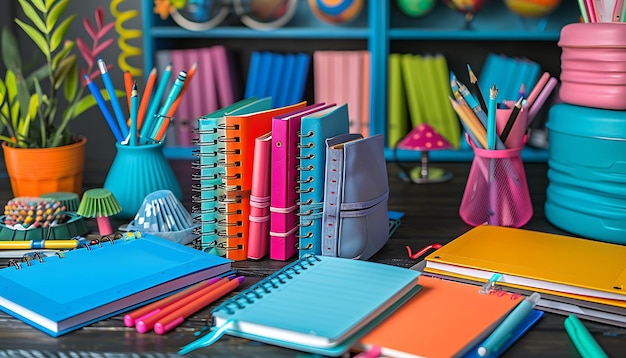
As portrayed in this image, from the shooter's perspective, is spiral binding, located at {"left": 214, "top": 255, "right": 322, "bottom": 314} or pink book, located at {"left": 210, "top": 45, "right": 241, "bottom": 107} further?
pink book, located at {"left": 210, "top": 45, "right": 241, "bottom": 107}

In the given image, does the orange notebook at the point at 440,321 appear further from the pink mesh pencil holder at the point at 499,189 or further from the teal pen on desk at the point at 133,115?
the teal pen on desk at the point at 133,115

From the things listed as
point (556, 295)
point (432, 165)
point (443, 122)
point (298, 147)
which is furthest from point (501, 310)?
point (443, 122)

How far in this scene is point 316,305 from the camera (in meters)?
0.97

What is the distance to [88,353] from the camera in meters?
0.91

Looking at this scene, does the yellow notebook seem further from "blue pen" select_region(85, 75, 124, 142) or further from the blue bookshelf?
the blue bookshelf

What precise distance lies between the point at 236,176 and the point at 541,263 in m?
0.48

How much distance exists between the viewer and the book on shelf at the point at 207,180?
1.24 meters

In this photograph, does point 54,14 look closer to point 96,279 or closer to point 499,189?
point 96,279

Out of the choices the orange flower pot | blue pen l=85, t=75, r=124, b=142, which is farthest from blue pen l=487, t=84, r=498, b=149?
the orange flower pot

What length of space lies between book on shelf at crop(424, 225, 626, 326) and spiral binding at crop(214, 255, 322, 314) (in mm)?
177

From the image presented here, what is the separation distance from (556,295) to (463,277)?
0.13 meters

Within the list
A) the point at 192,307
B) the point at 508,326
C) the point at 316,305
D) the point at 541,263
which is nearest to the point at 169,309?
the point at 192,307

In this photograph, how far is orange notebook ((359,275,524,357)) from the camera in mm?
887

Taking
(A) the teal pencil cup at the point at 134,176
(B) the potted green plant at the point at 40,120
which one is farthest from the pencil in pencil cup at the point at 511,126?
(B) the potted green plant at the point at 40,120
